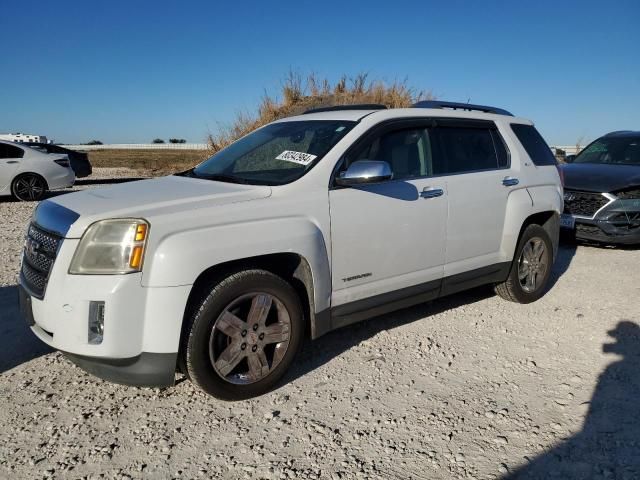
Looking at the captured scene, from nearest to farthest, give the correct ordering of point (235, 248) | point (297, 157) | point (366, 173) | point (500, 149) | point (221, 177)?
1. point (235, 248)
2. point (366, 173)
3. point (297, 157)
4. point (221, 177)
5. point (500, 149)

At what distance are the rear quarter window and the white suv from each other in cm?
29

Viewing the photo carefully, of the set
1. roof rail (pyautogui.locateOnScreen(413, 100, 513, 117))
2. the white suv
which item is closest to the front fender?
the white suv

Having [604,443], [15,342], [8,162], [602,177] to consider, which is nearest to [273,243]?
[604,443]

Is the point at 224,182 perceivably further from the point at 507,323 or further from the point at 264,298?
the point at 507,323

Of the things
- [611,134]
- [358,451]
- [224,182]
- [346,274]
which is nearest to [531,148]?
[346,274]

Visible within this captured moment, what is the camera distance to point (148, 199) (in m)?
3.08

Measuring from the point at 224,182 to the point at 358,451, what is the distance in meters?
1.99

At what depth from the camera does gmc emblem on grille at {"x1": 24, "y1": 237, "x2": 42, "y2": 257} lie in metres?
3.09

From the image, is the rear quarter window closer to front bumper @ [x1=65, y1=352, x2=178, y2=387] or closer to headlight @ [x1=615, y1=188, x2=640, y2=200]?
headlight @ [x1=615, y1=188, x2=640, y2=200]

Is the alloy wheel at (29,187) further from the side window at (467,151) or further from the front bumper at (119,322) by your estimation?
the side window at (467,151)

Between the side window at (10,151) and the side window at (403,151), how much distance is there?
440 inches

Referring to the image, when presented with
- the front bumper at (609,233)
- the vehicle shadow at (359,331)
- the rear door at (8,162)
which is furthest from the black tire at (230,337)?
the rear door at (8,162)

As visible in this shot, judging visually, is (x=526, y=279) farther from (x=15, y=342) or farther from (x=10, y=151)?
(x=10, y=151)

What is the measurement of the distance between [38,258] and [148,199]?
0.75 metres
